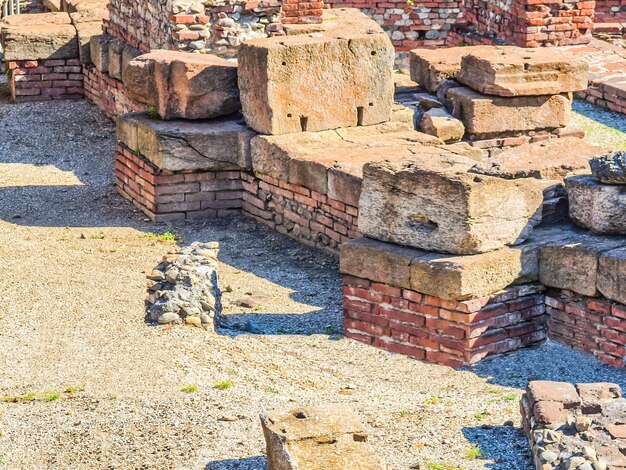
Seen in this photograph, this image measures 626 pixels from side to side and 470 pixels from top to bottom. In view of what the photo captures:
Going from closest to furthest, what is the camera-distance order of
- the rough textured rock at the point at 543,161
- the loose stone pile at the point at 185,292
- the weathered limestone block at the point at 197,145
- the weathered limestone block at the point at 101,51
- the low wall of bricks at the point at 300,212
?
the loose stone pile at the point at 185,292 → the rough textured rock at the point at 543,161 → the low wall of bricks at the point at 300,212 → the weathered limestone block at the point at 197,145 → the weathered limestone block at the point at 101,51

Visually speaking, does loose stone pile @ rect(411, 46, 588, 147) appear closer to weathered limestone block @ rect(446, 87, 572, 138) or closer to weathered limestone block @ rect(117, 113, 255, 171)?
weathered limestone block @ rect(446, 87, 572, 138)

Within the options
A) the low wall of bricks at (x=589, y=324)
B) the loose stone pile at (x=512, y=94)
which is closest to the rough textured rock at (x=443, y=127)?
the loose stone pile at (x=512, y=94)

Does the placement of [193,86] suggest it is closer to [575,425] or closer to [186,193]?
[186,193]

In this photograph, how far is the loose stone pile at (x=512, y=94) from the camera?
10.7 metres

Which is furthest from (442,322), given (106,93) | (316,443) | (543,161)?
(106,93)

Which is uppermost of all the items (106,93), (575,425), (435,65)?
(435,65)

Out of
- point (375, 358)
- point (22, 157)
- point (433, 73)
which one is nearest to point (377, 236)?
point (375, 358)

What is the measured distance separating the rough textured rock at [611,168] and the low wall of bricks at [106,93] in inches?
214

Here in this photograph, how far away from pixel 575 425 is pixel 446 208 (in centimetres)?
176

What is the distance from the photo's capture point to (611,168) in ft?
24.1

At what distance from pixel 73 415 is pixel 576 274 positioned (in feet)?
9.54

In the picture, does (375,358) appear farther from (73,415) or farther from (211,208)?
(211,208)

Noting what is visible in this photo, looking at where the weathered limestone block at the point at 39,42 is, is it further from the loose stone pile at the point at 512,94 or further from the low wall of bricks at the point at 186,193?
A: the loose stone pile at the point at 512,94

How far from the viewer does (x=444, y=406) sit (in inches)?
262
